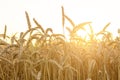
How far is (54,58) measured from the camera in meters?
3.07

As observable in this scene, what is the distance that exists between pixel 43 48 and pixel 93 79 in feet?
2.05

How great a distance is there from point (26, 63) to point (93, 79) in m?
0.78

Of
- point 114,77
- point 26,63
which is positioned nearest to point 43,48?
point 26,63

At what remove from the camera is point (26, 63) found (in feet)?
9.40

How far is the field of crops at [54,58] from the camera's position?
2703mm

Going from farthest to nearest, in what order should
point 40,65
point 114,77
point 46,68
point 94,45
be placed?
point 94,45
point 114,77
point 40,65
point 46,68

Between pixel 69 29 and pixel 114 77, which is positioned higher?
pixel 69 29

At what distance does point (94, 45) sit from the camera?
140 inches

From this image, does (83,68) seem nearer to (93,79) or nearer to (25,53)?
(93,79)

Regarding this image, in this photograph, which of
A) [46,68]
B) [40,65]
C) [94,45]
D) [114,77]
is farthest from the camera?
[94,45]

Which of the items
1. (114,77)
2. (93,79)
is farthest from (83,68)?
Answer: (114,77)

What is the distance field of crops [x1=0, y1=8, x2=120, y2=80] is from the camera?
2703 millimetres

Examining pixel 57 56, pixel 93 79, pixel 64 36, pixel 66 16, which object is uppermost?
pixel 66 16

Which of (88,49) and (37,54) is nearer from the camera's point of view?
(37,54)
